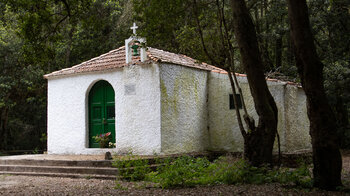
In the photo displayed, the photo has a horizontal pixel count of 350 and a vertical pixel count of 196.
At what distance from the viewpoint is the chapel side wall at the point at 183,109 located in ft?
39.5

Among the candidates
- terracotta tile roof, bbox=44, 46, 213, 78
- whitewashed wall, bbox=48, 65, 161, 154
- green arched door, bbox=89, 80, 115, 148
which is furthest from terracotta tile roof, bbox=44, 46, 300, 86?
green arched door, bbox=89, 80, 115, 148

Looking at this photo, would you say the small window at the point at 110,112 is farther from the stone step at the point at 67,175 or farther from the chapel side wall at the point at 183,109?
the stone step at the point at 67,175

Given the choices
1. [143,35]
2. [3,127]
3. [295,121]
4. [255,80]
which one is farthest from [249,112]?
[3,127]

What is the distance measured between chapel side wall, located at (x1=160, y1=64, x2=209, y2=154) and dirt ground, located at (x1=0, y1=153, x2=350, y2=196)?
3.41m

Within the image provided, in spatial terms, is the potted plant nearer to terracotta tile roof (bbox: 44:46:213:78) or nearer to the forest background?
terracotta tile roof (bbox: 44:46:213:78)

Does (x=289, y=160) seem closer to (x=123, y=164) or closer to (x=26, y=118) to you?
(x=123, y=164)

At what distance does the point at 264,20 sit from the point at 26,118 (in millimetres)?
15371

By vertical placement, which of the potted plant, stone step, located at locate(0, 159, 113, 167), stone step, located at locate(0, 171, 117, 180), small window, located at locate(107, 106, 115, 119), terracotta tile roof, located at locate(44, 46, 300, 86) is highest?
terracotta tile roof, located at locate(44, 46, 300, 86)

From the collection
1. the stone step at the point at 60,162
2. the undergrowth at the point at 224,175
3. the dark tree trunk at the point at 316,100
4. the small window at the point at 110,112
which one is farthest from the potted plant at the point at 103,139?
the dark tree trunk at the point at 316,100

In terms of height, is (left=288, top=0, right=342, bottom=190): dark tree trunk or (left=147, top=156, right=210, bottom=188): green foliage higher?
(left=288, top=0, right=342, bottom=190): dark tree trunk

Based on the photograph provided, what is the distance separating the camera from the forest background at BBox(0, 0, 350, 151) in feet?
30.3

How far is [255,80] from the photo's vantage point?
8.41 metres

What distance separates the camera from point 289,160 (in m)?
12.2

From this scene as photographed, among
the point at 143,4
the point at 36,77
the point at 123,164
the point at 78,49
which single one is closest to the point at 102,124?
the point at 123,164
